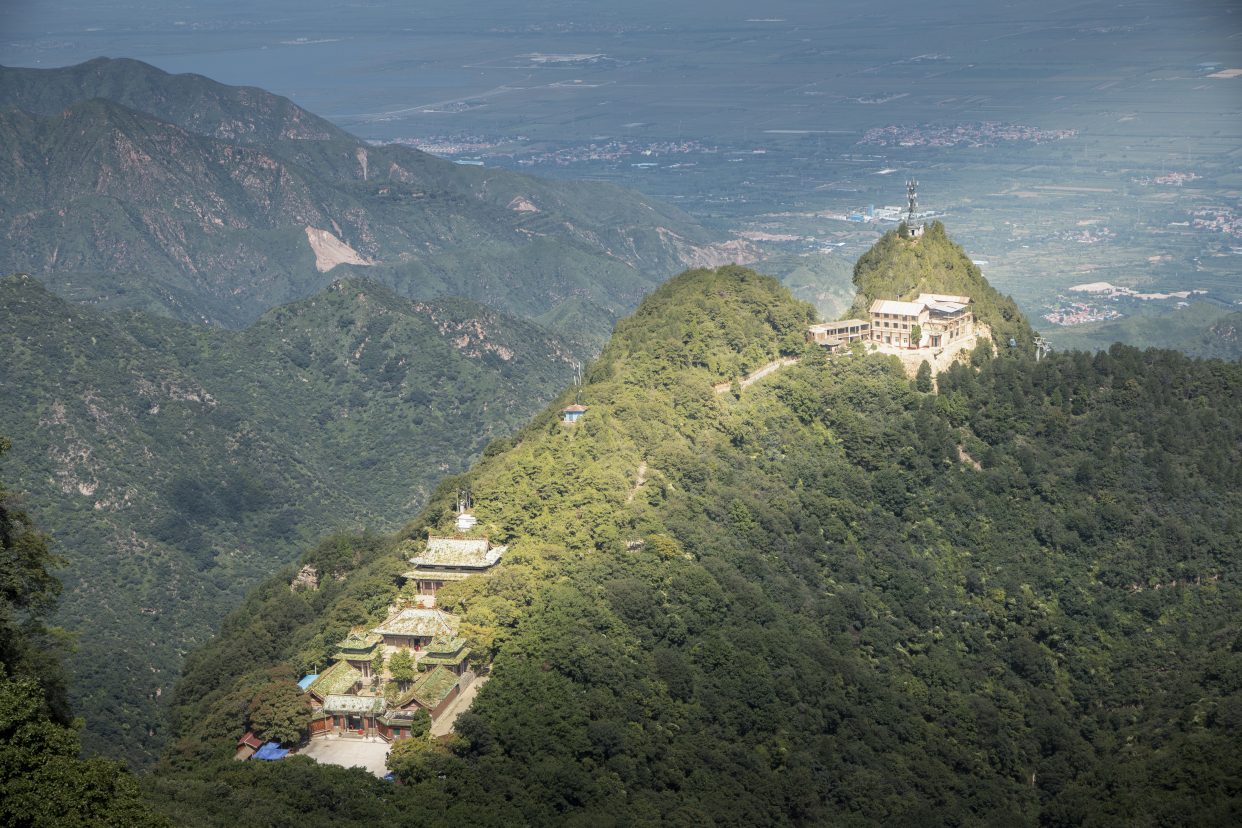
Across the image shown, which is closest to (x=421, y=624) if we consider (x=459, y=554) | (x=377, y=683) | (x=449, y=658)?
(x=449, y=658)

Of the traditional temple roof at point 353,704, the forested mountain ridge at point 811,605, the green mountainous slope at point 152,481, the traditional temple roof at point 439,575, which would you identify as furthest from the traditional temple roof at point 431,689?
the green mountainous slope at point 152,481

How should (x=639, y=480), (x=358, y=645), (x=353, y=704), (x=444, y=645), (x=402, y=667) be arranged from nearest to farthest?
(x=353, y=704) < (x=402, y=667) < (x=444, y=645) < (x=358, y=645) < (x=639, y=480)

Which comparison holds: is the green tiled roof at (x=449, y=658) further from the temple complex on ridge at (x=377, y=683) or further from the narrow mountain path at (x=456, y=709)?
the narrow mountain path at (x=456, y=709)

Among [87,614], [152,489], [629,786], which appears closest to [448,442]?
[152,489]

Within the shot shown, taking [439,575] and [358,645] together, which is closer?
[358,645]

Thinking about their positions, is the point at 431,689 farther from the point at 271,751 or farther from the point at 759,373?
the point at 759,373

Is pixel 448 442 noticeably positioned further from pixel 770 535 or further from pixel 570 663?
pixel 570 663
